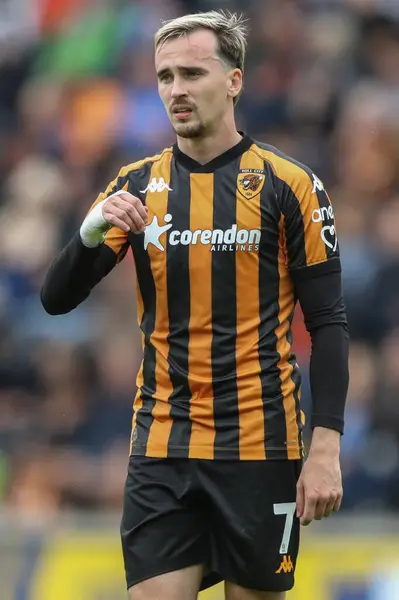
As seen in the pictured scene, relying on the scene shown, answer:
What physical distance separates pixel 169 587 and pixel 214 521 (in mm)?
257

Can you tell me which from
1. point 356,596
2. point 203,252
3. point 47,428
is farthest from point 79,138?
point 203,252

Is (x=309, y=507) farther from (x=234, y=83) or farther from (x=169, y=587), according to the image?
(x=234, y=83)

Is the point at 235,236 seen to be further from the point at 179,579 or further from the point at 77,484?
the point at 77,484

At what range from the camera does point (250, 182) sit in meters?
4.21

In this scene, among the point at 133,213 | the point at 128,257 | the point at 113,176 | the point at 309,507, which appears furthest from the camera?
the point at 113,176

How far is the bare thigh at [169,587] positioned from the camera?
13.3 feet

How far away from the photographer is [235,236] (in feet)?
13.6

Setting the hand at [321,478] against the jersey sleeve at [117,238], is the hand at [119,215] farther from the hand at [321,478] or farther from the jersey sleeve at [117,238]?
the hand at [321,478]

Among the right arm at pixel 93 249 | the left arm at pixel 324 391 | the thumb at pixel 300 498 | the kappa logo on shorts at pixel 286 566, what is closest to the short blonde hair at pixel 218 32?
the right arm at pixel 93 249

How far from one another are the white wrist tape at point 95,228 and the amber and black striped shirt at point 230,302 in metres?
0.17

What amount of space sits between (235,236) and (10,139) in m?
5.93

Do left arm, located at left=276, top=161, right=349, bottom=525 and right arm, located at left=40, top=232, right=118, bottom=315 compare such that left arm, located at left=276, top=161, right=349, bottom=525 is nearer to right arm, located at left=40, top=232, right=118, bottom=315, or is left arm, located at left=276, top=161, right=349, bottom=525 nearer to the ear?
the ear

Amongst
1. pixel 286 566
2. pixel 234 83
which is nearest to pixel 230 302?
pixel 234 83

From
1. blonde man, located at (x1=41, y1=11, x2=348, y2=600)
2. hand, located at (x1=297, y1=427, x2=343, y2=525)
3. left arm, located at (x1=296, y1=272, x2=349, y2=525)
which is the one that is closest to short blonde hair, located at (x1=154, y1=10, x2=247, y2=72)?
blonde man, located at (x1=41, y1=11, x2=348, y2=600)
